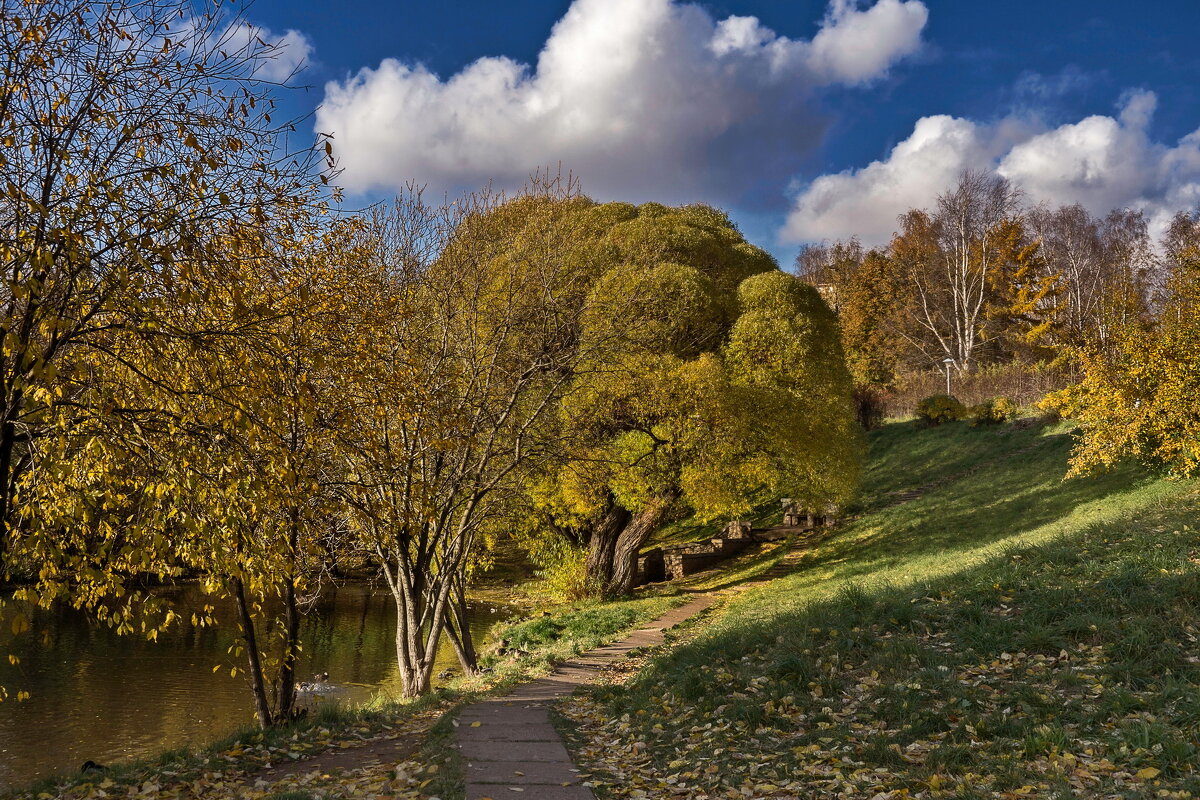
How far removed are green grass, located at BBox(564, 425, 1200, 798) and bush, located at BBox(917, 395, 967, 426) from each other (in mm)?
19746

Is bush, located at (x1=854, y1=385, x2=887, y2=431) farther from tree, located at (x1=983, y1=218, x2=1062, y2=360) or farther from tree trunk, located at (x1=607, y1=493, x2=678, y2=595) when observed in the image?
tree trunk, located at (x1=607, y1=493, x2=678, y2=595)

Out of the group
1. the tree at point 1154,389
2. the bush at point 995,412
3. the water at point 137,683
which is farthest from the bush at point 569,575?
the bush at point 995,412

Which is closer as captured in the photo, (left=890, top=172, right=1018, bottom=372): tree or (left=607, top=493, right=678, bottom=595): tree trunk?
(left=607, top=493, right=678, bottom=595): tree trunk

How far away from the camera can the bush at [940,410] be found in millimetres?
30828

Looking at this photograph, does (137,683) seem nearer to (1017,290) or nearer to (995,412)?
(995,412)

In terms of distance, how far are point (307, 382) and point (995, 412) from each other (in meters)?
27.7

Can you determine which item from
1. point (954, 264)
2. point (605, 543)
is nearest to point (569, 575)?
point (605, 543)

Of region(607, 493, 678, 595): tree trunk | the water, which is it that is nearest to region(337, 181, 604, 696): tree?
the water

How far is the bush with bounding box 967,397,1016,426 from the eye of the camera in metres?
28.0

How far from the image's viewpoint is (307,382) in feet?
18.4

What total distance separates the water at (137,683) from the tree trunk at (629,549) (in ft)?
10.2

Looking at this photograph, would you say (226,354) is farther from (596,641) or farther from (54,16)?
(596,641)

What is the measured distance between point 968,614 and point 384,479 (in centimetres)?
618

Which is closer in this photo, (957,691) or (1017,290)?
(957,691)
